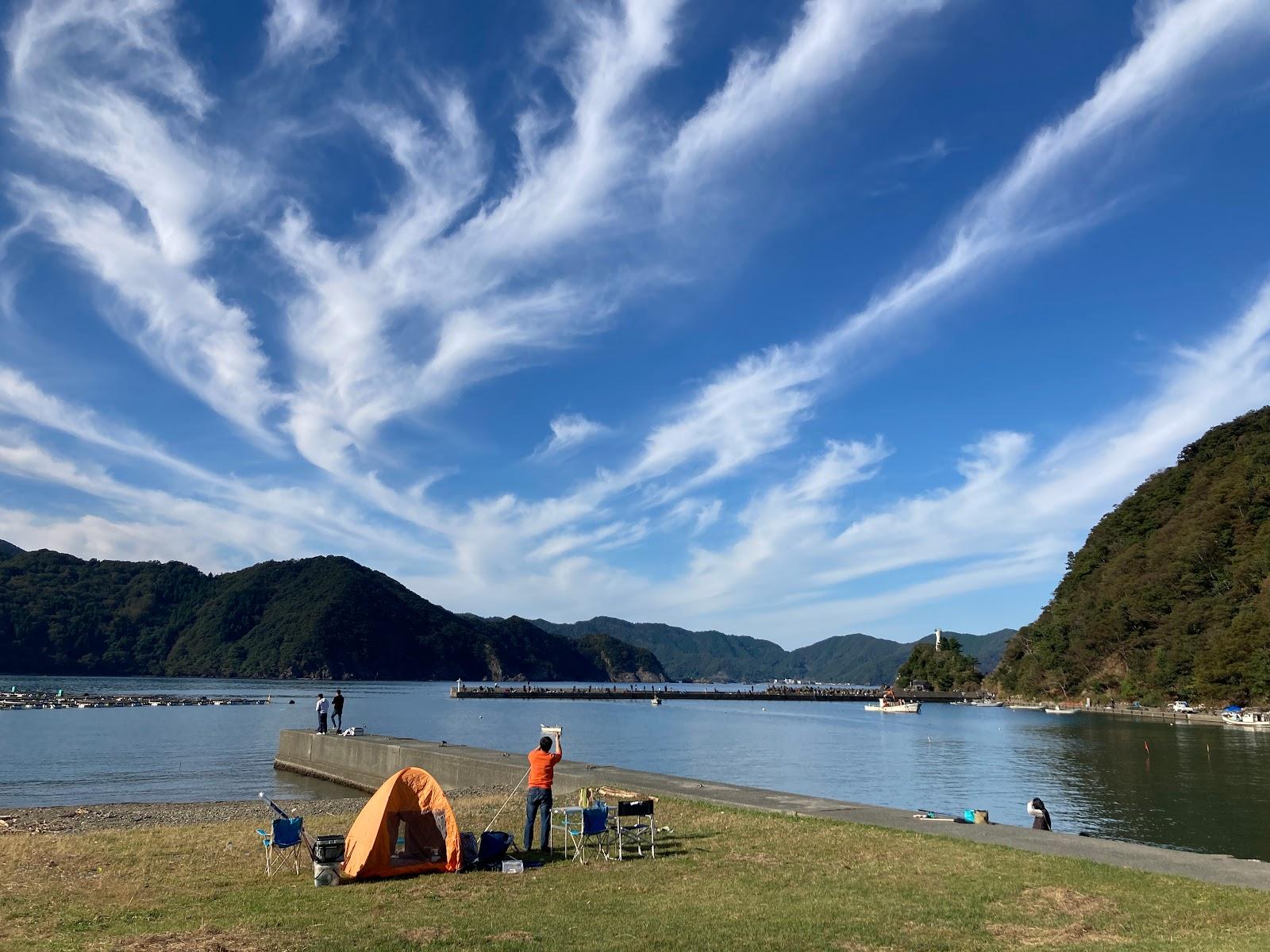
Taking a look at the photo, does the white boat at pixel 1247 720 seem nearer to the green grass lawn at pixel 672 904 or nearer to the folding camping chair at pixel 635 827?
the green grass lawn at pixel 672 904

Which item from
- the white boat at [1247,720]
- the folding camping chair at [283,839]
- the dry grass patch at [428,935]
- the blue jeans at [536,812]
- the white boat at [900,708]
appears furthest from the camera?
the white boat at [900,708]

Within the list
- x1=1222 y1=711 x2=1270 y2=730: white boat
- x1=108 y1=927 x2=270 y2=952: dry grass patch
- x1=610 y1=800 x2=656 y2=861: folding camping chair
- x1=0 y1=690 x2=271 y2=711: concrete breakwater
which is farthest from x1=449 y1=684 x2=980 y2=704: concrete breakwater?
x1=108 y1=927 x2=270 y2=952: dry grass patch

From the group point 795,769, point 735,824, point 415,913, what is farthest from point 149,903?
point 795,769

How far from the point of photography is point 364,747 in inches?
1303

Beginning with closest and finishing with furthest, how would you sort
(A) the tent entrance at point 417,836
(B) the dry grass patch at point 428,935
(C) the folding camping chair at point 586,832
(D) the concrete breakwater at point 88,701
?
(B) the dry grass patch at point 428,935, (A) the tent entrance at point 417,836, (C) the folding camping chair at point 586,832, (D) the concrete breakwater at point 88,701

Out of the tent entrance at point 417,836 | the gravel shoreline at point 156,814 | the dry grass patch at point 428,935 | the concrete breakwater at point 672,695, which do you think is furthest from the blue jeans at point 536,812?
the concrete breakwater at point 672,695

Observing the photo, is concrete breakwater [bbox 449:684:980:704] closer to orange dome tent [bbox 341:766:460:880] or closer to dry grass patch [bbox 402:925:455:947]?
orange dome tent [bbox 341:766:460:880]

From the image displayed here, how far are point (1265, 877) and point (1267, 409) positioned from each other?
492ft

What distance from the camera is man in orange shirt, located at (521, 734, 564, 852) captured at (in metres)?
14.3

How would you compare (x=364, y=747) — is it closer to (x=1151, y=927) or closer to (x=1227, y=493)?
(x=1151, y=927)

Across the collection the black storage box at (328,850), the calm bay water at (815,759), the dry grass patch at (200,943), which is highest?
the black storage box at (328,850)

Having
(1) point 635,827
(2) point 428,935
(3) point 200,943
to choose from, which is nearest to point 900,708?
(1) point 635,827

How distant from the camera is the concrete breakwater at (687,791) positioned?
13.2 meters

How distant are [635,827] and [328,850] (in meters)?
4.70
